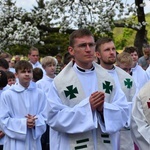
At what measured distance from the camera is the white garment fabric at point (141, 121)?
475 centimetres

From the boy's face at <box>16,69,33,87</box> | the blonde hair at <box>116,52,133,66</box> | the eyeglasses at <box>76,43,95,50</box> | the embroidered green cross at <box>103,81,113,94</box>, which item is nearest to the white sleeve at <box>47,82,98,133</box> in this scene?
the embroidered green cross at <box>103,81,113,94</box>

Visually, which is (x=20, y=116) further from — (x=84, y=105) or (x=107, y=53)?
(x=84, y=105)

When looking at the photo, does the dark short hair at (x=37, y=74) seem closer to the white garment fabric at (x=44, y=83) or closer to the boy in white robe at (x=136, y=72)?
the white garment fabric at (x=44, y=83)

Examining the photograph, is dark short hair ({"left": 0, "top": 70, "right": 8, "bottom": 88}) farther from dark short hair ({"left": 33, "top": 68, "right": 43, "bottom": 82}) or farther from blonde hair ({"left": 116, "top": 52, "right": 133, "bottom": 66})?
dark short hair ({"left": 33, "top": 68, "right": 43, "bottom": 82})

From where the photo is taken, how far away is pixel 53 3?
769 inches

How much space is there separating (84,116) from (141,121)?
0.60 meters

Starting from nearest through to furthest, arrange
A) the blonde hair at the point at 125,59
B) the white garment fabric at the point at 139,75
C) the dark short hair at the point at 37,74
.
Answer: the blonde hair at the point at 125,59
the white garment fabric at the point at 139,75
the dark short hair at the point at 37,74

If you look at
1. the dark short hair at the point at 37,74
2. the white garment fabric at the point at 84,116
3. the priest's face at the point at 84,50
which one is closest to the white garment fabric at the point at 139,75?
the dark short hair at the point at 37,74

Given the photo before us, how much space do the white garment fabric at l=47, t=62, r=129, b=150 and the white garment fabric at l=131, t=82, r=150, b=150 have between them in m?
0.29

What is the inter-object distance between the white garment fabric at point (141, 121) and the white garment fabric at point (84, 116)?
288mm

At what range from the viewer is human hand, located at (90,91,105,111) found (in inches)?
192

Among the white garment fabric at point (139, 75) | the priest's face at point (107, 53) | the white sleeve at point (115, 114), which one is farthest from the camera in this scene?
the white garment fabric at point (139, 75)

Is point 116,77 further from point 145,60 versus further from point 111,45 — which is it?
point 145,60

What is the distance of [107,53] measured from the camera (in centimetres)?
624
